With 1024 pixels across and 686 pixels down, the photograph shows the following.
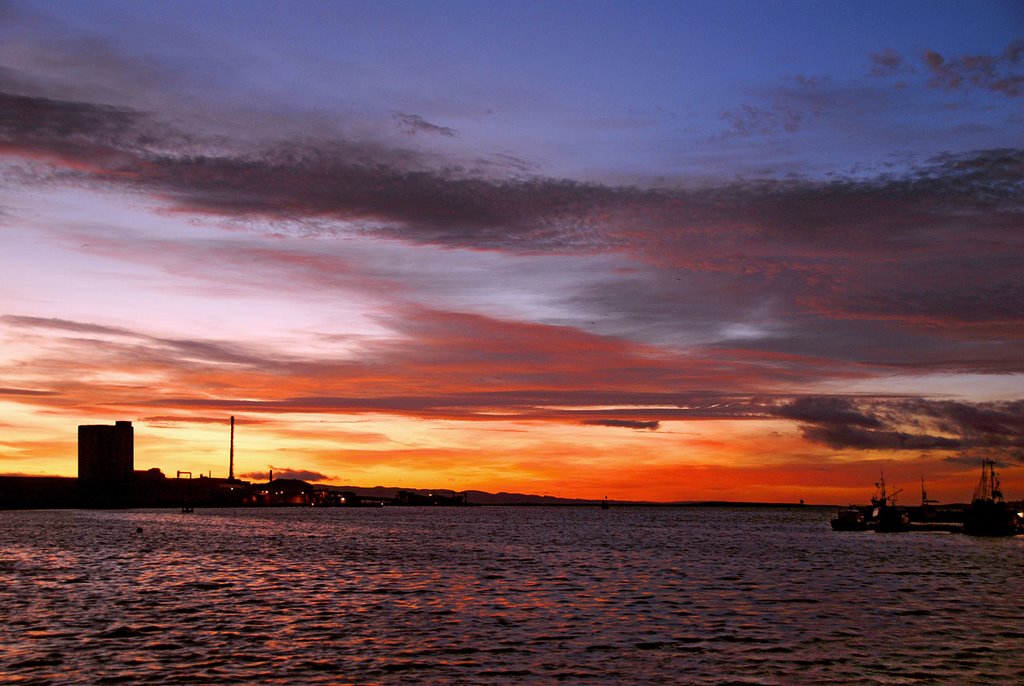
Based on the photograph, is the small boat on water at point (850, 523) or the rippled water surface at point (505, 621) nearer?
the rippled water surface at point (505, 621)

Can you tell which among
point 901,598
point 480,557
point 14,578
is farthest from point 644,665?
point 480,557

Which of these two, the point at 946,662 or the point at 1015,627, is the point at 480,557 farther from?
the point at 946,662

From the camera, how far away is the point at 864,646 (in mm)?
43312

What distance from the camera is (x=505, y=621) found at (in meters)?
51.6

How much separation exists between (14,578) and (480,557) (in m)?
47.9

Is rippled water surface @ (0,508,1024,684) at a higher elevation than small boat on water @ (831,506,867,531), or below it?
higher

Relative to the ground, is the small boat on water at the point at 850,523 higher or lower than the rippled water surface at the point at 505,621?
lower

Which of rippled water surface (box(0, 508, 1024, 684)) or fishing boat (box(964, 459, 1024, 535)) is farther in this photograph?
fishing boat (box(964, 459, 1024, 535))

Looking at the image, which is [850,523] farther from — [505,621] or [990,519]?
[505,621]

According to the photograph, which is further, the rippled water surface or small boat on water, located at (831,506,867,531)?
small boat on water, located at (831,506,867,531)

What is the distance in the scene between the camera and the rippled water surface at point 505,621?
1480 inches

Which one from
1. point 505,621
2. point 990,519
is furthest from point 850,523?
point 505,621

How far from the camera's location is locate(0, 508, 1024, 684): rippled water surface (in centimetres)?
3759

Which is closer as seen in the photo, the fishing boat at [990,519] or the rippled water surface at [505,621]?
the rippled water surface at [505,621]
